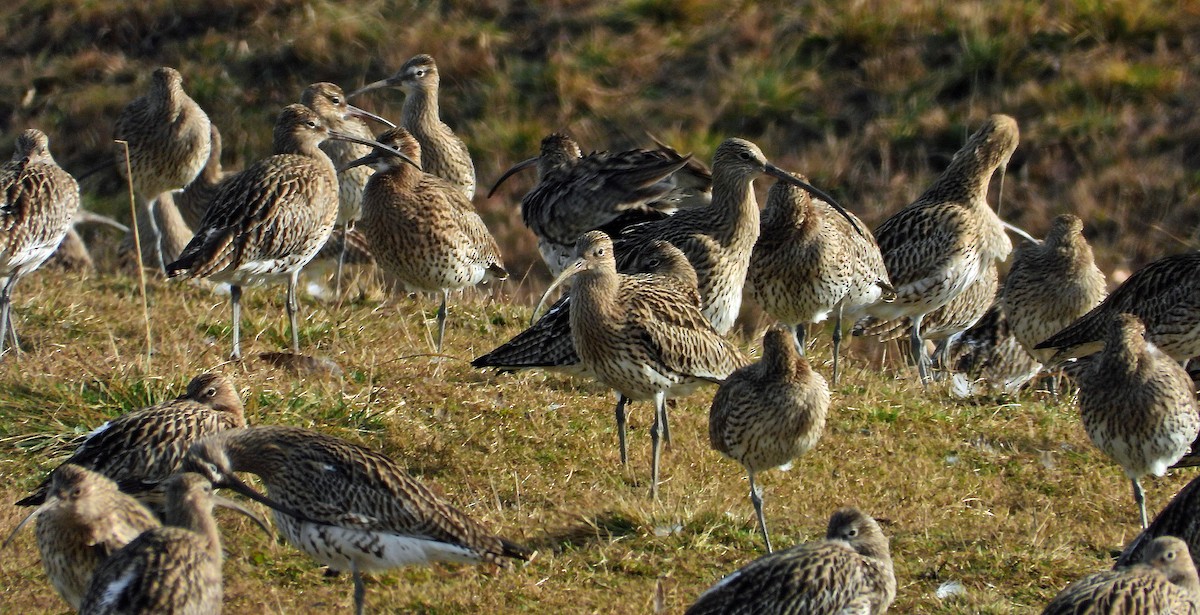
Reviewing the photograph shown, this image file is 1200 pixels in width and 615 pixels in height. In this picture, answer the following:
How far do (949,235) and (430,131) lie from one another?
4.11 metres

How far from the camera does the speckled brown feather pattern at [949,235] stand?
10.5 meters

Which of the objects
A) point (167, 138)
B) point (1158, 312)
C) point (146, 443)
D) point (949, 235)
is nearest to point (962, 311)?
point (949, 235)

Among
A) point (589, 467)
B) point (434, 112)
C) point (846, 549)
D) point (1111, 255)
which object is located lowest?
point (1111, 255)

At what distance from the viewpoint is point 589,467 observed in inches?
314

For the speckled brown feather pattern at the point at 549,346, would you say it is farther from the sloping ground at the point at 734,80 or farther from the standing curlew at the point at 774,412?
the sloping ground at the point at 734,80

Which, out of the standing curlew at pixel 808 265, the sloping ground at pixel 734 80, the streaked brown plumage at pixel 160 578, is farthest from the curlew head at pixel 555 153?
the streaked brown plumage at pixel 160 578

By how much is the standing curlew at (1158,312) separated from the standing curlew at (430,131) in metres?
4.56

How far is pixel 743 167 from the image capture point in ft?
31.6

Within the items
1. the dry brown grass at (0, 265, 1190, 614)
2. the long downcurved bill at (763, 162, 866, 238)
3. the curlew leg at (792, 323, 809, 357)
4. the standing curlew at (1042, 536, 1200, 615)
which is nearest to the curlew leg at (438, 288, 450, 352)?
the dry brown grass at (0, 265, 1190, 614)

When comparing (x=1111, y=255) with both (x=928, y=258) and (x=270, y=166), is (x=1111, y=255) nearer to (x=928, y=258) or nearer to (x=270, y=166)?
(x=928, y=258)

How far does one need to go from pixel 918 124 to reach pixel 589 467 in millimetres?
10847

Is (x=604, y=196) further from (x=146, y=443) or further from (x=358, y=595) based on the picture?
(x=358, y=595)

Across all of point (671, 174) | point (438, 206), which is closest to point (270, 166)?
point (438, 206)

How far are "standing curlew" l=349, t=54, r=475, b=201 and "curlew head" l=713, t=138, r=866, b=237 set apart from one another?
9.48 ft
